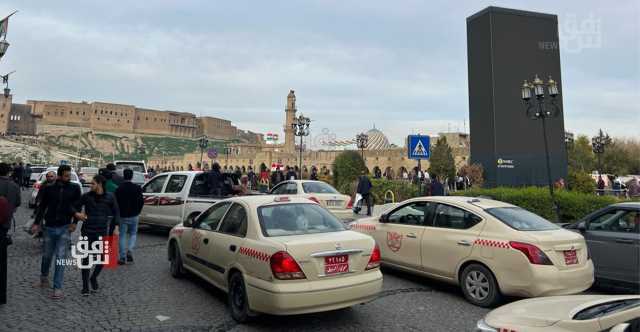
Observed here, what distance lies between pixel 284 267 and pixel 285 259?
0.27 ft

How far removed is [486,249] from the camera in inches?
217

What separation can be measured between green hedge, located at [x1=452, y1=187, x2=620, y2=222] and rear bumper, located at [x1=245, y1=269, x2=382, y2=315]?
10058 millimetres

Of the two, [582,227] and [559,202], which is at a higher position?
[582,227]

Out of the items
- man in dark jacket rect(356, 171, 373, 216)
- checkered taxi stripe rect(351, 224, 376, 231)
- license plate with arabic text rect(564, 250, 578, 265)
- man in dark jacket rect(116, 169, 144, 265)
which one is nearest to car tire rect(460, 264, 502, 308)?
license plate with arabic text rect(564, 250, 578, 265)

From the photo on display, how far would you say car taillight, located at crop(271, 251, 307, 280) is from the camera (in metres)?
4.26

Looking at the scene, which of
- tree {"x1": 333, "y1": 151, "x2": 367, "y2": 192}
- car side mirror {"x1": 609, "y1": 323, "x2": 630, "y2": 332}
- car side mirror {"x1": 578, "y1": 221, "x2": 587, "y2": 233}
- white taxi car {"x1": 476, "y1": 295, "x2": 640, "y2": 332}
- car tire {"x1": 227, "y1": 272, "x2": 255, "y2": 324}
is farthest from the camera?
tree {"x1": 333, "y1": 151, "x2": 367, "y2": 192}

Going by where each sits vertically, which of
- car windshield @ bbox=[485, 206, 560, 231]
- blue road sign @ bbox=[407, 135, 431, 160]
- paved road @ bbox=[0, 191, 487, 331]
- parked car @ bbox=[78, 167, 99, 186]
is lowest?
paved road @ bbox=[0, 191, 487, 331]

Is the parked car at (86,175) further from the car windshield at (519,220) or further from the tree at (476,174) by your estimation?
the car windshield at (519,220)

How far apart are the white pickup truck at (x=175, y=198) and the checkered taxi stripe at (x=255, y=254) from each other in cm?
495

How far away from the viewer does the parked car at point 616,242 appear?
604 centimetres

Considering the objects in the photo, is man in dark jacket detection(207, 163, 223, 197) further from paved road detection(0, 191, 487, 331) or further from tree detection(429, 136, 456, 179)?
tree detection(429, 136, 456, 179)

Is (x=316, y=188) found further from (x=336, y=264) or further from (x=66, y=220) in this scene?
(x=336, y=264)

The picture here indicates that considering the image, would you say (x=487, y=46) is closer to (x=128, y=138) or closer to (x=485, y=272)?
(x=485, y=272)

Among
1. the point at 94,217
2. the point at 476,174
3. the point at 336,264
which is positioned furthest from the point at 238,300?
the point at 476,174
